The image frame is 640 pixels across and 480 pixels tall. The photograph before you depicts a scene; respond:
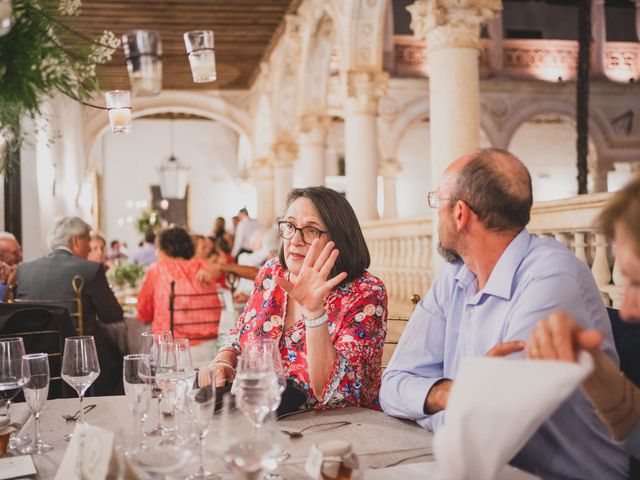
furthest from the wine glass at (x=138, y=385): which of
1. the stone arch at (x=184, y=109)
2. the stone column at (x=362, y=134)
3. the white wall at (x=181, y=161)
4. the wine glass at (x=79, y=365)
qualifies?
the white wall at (x=181, y=161)

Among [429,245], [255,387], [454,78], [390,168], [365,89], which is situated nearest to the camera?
[255,387]

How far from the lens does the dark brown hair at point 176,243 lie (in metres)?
5.19

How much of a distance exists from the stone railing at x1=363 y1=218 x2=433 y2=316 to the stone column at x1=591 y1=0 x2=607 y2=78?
31.8 ft

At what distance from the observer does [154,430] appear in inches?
68.8

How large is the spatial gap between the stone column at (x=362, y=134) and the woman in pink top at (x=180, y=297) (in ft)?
11.3

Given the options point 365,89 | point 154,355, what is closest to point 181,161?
point 365,89

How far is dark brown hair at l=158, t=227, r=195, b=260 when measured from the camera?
5188 mm

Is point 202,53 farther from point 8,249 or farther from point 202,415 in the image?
point 8,249

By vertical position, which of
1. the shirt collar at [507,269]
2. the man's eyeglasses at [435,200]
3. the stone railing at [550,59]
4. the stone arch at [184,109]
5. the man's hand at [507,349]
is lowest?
the man's hand at [507,349]

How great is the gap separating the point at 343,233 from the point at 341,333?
1.34 ft

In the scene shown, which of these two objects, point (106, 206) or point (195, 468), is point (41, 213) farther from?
point (106, 206)

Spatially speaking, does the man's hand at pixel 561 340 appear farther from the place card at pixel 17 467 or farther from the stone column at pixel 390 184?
the stone column at pixel 390 184

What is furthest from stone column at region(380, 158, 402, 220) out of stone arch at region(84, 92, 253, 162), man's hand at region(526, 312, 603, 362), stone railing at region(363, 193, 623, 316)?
man's hand at region(526, 312, 603, 362)

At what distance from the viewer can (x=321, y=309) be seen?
2137mm
